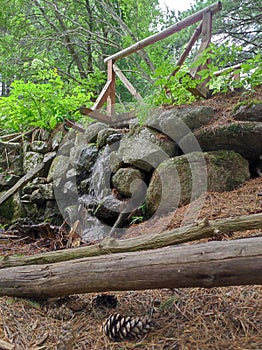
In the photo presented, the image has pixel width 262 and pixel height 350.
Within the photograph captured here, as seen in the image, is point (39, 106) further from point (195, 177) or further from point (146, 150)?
point (195, 177)

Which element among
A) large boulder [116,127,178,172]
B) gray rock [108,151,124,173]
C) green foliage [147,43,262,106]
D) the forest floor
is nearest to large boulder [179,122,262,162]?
large boulder [116,127,178,172]

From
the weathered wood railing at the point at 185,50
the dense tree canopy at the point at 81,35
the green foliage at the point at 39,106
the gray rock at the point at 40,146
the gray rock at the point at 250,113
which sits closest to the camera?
the gray rock at the point at 250,113

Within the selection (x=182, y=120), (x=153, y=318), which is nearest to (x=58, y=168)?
(x=182, y=120)

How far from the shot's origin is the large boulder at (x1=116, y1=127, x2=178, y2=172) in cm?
413

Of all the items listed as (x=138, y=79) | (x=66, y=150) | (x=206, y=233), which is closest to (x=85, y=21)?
(x=138, y=79)

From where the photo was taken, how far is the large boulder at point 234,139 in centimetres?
371

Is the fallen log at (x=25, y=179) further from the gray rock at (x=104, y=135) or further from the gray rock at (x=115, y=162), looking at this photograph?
the gray rock at (x=115, y=162)

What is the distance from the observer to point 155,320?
1673 mm

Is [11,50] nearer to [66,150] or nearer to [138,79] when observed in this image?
[138,79]

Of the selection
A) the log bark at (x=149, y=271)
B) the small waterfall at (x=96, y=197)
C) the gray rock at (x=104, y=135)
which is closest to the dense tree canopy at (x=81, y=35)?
the gray rock at (x=104, y=135)

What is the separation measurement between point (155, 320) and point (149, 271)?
31cm

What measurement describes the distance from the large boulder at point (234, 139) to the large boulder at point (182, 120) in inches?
7.0

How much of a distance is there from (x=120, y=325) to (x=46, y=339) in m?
0.41

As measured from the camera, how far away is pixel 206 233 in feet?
6.38
